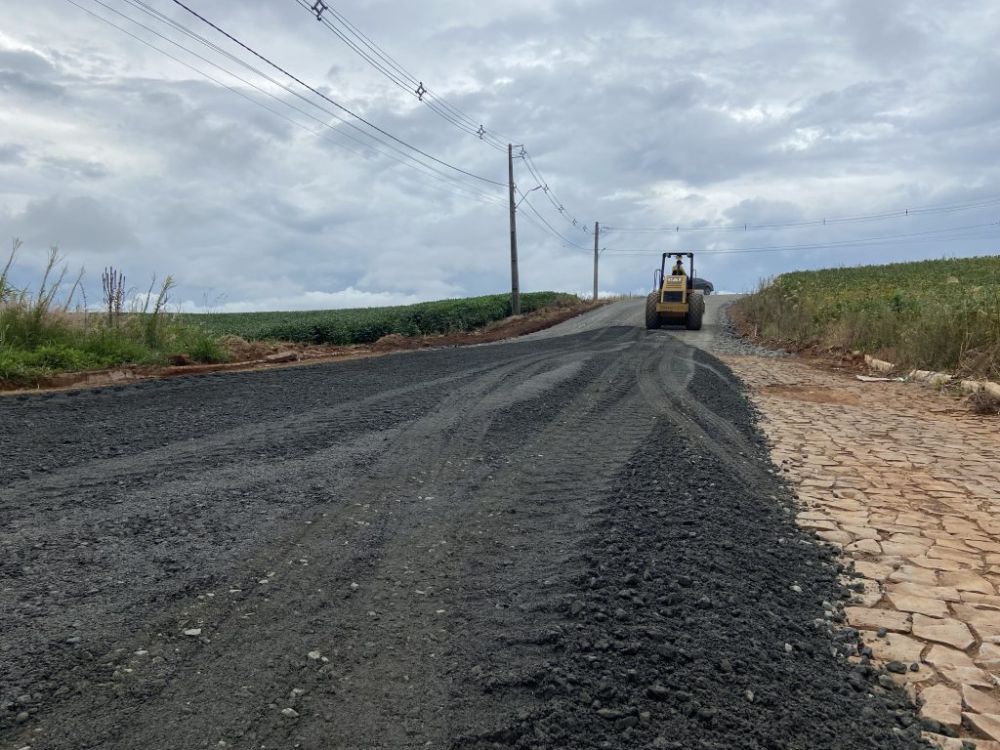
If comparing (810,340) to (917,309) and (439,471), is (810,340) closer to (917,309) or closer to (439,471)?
(917,309)

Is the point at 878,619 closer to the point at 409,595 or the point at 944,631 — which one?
the point at 944,631

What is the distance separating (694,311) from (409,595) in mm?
23562

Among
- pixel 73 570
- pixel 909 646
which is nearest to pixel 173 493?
pixel 73 570

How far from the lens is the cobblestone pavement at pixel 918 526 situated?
3.02 m

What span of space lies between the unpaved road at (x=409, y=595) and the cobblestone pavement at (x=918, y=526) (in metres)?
0.24

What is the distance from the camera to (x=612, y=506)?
473cm

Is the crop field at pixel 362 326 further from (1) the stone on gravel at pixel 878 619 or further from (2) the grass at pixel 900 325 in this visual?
(1) the stone on gravel at pixel 878 619

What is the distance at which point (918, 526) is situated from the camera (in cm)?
493

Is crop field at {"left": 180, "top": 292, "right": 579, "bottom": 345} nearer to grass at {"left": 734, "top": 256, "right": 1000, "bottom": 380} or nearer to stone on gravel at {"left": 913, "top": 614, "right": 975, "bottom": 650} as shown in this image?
grass at {"left": 734, "top": 256, "right": 1000, "bottom": 380}

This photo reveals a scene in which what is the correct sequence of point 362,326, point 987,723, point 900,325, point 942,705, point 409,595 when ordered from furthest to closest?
1. point 362,326
2. point 900,325
3. point 409,595
4. point 942,705
5. point 987,723

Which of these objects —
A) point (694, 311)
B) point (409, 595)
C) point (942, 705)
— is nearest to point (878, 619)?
point (942, 705)

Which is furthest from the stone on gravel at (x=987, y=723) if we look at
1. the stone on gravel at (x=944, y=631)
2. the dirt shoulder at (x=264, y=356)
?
the dirt shoulder at (x=264, y=356)

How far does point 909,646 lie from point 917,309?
1466cm

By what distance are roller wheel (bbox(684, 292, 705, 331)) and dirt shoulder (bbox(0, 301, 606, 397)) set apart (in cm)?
587
